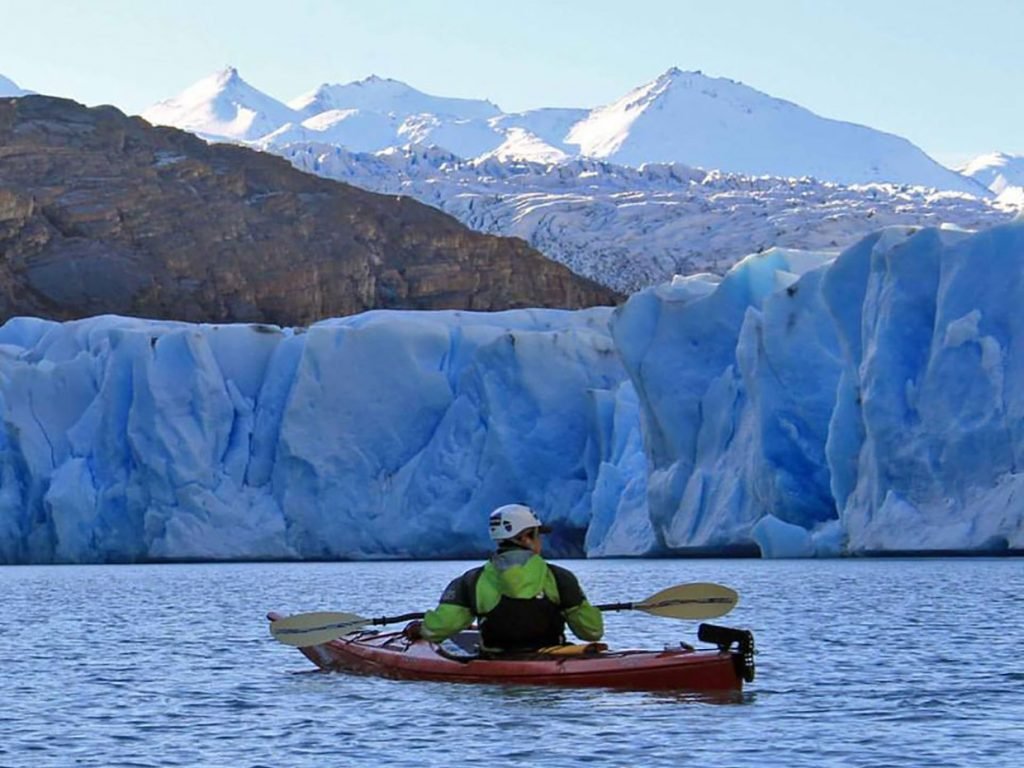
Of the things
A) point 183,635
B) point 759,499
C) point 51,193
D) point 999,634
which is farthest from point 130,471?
point 51,193

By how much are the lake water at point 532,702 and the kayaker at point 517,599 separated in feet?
1.45

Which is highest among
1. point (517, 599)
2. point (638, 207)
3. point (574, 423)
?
point (638, 207)

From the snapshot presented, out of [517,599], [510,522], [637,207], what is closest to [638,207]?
[637,207]

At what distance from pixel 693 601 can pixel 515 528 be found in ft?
6.98

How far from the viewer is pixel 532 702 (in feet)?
53.5

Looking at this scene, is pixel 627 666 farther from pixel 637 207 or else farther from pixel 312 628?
pixel 637 207

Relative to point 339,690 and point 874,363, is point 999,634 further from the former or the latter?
point 874,363

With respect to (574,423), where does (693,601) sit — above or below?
below

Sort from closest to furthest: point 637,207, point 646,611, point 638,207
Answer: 1. point 646,611
2. point 638,207
3. point 637,207

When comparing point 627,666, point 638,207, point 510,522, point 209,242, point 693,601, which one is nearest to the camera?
point 627,666

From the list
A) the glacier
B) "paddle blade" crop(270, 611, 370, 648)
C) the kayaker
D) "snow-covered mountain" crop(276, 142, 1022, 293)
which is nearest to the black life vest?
the kayaker

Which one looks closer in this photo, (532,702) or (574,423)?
(532,702)

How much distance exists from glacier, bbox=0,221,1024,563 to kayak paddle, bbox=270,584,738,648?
18182mm

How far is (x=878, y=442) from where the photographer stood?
36.6 meters
